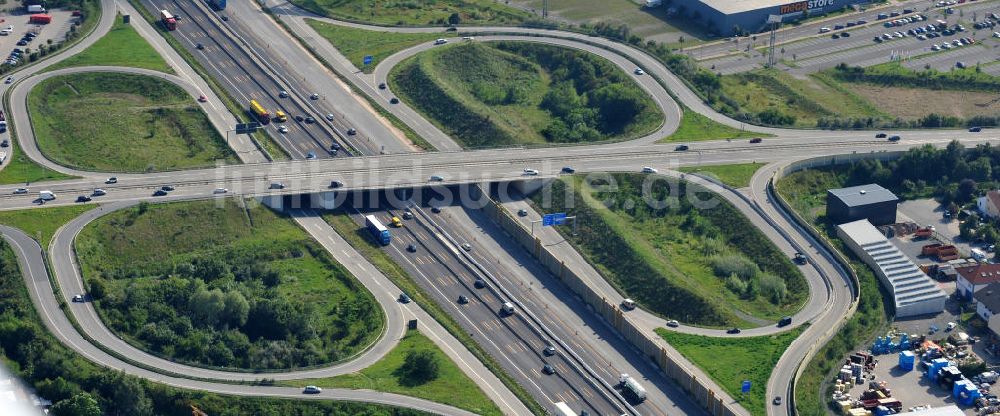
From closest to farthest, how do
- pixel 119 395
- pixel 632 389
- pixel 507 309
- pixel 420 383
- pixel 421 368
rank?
pixel 119 395 < pixel 420 383 < pixel 421 368 < pixel 632 389 < pixel 507 309

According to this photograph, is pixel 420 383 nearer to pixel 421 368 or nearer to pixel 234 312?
pixel 421 368

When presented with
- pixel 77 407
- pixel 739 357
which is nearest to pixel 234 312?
pixel 77 407

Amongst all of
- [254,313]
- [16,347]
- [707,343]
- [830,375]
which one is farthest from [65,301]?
[830,375]

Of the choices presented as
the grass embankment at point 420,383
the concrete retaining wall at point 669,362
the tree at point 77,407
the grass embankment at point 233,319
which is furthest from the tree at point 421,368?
the tree at point 77,407

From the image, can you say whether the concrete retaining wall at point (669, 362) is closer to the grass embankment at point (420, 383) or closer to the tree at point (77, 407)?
the grass embankment at point (420, 383)

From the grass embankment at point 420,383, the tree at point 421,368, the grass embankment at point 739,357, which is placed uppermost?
the grass embankment at point 739,357

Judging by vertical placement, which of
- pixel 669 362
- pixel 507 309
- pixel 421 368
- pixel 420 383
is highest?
pixel 669 362

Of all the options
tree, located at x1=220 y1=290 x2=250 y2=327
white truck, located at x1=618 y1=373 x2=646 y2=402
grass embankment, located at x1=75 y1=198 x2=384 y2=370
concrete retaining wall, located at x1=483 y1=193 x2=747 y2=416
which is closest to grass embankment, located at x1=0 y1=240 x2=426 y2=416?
grass embankment, located at x1=75 y1=198 x2=384 y2=370

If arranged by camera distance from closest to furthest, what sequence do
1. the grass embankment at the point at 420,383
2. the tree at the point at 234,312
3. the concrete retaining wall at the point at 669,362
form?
the grass embankment at the point at 420,383, the concrete retaining wall at the point at 669,362, the tree at the point at 234,312
